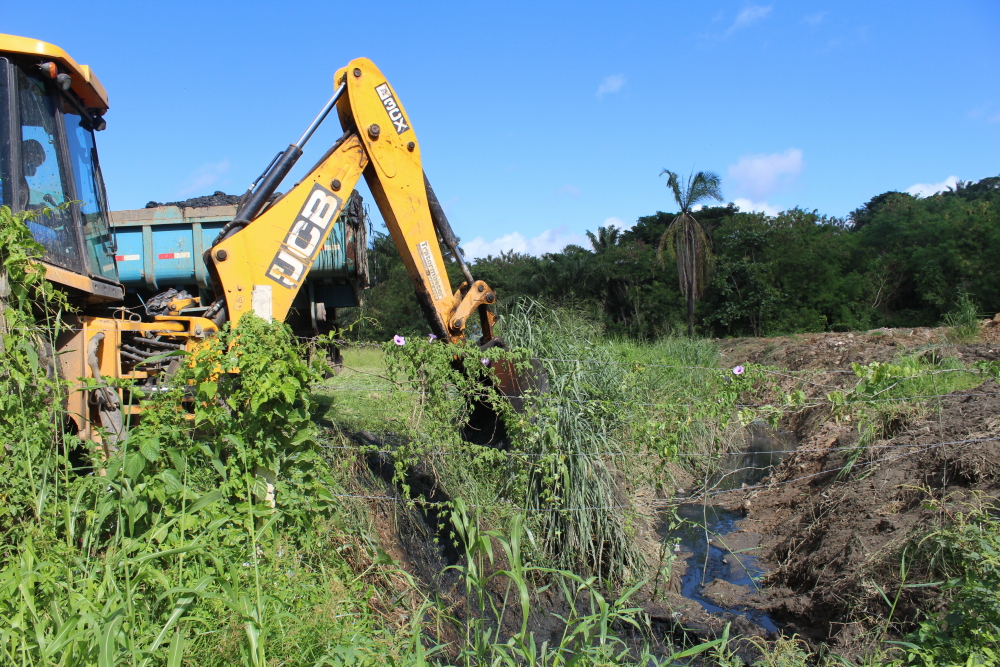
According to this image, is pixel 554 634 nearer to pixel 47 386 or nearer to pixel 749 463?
pixel 47 386

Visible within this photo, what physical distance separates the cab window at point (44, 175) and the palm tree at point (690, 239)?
23.4 meters

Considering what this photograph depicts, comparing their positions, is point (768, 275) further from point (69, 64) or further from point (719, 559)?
point (69, 64)

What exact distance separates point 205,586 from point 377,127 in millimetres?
3787

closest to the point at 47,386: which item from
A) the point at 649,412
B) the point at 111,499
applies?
the point at 111,499

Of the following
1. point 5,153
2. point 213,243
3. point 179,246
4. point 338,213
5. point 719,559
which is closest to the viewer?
point 5,153

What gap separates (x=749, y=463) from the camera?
10734 millimetres

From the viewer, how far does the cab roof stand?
14.1ft


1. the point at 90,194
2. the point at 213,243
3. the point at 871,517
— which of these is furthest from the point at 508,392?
the point at 90,194

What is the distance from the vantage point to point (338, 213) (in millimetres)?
5227

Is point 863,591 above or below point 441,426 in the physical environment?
below

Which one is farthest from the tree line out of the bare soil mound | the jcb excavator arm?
the jcb excavator arm

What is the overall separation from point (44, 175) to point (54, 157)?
0.58 ft

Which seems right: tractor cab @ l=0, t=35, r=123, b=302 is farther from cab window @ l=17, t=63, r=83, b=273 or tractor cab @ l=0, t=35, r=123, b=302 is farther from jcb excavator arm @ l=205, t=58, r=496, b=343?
jcb excavator arm @ l=205, t=58, r=496, b=343

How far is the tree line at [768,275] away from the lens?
2569cm
